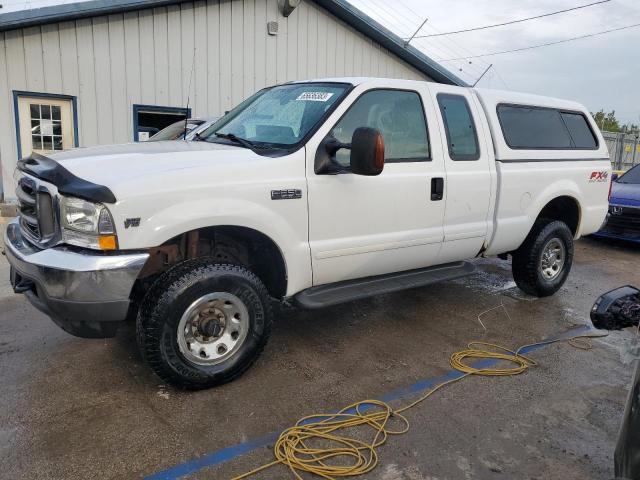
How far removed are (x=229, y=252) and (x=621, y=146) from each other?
1798 centimetres

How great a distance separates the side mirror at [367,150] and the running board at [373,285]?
1003 millimetres

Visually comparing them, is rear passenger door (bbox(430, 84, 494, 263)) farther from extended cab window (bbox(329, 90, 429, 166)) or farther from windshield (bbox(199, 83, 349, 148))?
windshield (bbox(199, 83, 349, 148))

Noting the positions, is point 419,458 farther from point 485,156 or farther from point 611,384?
point 485,156

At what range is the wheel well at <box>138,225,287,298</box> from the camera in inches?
140

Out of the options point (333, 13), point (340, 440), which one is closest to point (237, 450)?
point (340, 440)

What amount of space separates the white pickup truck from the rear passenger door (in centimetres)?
2

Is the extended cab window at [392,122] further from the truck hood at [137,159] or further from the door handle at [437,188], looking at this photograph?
the truck hood at [137,159]

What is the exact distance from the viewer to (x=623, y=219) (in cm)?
894

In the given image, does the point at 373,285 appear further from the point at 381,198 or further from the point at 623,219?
the point at 623,219

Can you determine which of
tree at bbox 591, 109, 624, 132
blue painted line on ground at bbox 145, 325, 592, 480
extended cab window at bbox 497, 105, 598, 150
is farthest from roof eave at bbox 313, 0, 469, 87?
tree at bbox 591, 109, 624, 132

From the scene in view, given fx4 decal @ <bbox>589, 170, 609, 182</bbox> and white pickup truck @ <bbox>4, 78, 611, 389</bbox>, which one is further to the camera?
fx4 decal @ <bbox>589, 170, 609, 182</bbox>

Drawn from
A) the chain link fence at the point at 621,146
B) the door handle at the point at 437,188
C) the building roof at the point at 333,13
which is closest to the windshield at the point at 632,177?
the building roof at the point at 333,13

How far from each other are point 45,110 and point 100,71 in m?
1.27

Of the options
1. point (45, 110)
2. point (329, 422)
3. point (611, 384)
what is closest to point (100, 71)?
point (45, 110)
